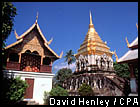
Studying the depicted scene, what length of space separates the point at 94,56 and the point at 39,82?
16039 millimetres

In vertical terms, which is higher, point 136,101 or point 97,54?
point 97,54

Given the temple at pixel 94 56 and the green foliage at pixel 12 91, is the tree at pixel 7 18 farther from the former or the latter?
the temple at pixel 94 56

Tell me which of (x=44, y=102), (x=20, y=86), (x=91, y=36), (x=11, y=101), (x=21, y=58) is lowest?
(x=44, y=102)

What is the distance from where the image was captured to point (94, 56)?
2598 cm

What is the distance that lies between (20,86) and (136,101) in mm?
8141

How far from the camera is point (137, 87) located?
831 centimetres

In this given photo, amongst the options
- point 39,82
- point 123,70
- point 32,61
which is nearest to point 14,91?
point 39,82

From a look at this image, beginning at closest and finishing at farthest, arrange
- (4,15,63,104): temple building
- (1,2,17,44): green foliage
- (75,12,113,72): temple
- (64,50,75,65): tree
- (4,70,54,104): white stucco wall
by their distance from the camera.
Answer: (1,2,17,44): green foliage < (4,15,63,104): temple building < (4,70,54,104): white stucco wall < (75,12,113,72): temple < (64,50,75,65): tree

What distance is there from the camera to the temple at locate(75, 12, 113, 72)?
25.7 metres

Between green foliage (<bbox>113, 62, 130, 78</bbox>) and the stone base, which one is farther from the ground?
green foliage (<bbox>113, 62, 130, 78</bbox>)

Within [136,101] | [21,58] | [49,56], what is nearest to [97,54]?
[49,56]

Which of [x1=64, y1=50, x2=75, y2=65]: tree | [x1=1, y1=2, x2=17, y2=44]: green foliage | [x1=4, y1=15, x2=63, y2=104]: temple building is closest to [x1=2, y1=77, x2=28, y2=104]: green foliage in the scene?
[x1=4, y1=15, x2=63, y2=104]: temple building

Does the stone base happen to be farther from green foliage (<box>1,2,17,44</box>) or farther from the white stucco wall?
green foliage (<box>1,2,17,44</box>)

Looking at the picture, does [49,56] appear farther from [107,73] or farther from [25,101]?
[107,73]
